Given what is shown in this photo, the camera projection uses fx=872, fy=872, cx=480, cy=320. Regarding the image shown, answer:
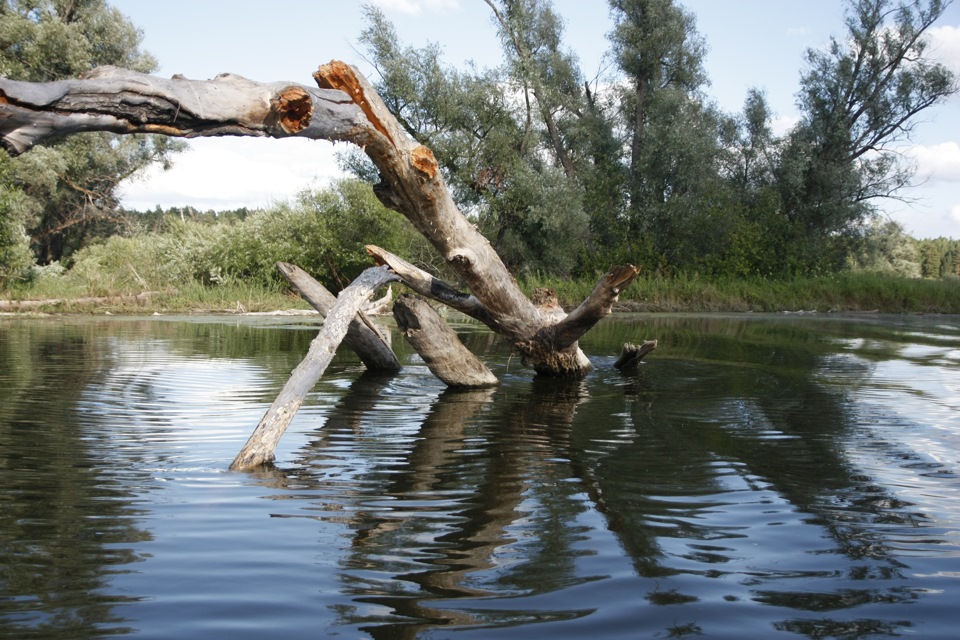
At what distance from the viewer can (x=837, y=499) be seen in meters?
4.85

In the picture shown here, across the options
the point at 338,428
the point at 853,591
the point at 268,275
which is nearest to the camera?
the point at 853,591

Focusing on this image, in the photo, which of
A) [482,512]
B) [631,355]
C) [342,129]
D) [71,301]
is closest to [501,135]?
[71,301]

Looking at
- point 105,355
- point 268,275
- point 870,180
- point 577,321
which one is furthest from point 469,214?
point 577,321

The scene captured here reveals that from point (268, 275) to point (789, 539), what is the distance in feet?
73.6

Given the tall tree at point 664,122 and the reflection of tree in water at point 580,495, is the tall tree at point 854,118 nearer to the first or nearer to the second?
the tall tree at point 664,122

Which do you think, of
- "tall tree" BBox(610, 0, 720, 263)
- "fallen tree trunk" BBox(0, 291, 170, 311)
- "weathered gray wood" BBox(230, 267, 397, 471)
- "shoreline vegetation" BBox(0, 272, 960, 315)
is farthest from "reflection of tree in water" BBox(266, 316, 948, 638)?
"tall tree" BBox(610, 0, 720, 263)

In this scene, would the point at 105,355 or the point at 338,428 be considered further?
the point at 105,355

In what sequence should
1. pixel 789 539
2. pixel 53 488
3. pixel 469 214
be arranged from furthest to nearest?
1. pixel 469 214
2. pixel 53 488
3. pixel 789 539

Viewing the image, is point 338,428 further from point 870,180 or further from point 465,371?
point 870,180

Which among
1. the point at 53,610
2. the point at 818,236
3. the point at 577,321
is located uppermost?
the point at 818,236

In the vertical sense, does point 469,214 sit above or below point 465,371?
above

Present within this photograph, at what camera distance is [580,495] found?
A: 4.88 metres

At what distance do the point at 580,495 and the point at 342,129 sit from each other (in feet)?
11.0

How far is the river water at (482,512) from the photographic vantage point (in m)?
3.18
